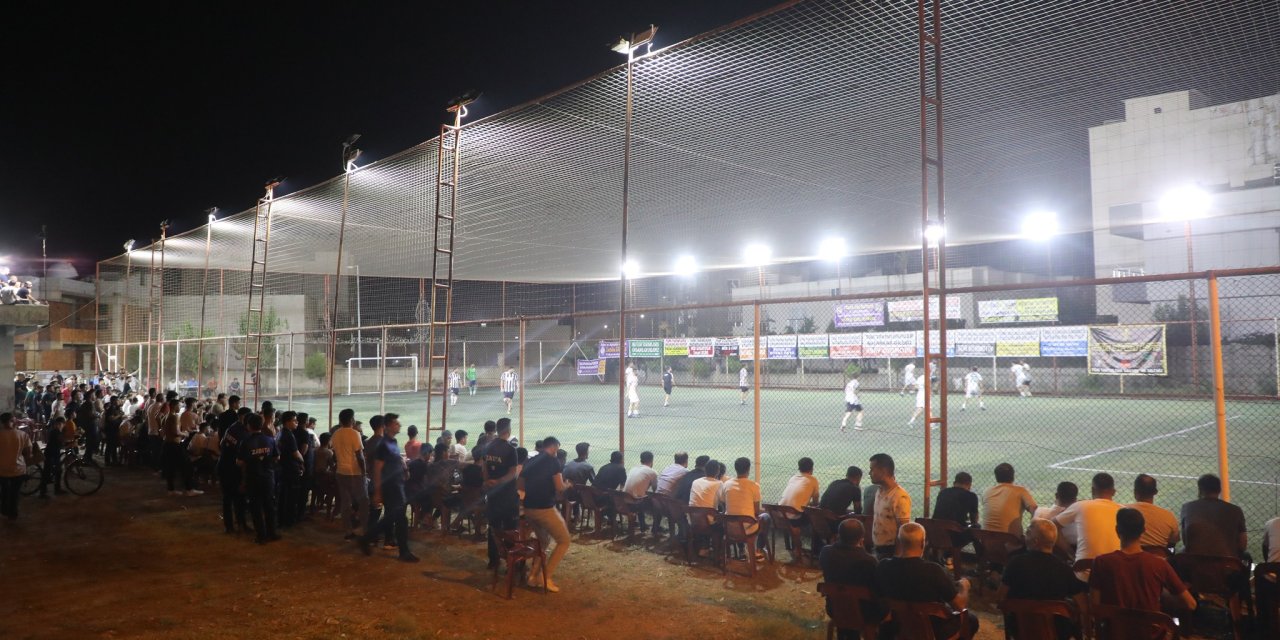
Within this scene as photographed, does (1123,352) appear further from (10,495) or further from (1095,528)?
(10,495)

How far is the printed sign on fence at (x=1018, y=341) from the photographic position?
13320 millimetres

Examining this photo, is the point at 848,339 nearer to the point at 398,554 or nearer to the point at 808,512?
the point at 808,512

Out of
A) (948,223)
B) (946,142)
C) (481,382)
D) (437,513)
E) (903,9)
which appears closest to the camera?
(903,9)

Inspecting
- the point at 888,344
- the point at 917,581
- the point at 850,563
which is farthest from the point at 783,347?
the point at 917,581

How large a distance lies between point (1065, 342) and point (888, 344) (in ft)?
8.98

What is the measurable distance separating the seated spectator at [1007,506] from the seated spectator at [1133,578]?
1820mm

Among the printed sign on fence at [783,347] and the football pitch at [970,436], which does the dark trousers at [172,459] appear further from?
the printed sign on fence at [783,347]

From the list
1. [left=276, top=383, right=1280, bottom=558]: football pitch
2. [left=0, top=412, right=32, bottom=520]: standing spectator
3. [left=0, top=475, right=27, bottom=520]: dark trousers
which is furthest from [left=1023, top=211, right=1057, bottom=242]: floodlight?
[left=0, top=475, right=27, bottom=520]: dark trousers

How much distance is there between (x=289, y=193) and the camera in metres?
15.6

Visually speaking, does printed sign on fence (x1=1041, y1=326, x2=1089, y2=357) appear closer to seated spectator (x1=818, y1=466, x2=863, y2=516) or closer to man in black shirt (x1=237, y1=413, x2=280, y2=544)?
seated spectator (x1=818, y1=466, x2=863, y2=516)

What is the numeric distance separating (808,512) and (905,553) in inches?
107

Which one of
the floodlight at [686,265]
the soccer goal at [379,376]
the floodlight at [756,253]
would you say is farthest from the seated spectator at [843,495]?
the soccer goal at [379,376]

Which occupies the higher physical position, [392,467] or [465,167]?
[465,167]

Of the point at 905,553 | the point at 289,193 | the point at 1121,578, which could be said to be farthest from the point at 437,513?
the point at 289,193
